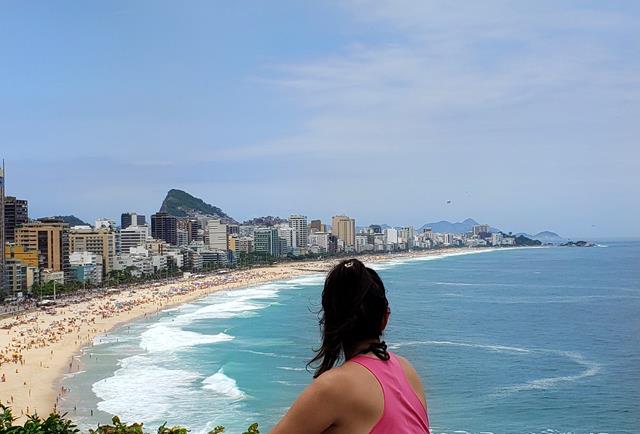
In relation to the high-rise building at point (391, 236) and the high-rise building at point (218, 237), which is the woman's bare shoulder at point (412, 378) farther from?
the high-rise building at point (391, 236)

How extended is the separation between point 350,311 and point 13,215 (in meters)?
86.4

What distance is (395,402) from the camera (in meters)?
1.30

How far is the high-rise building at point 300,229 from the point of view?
151750mm

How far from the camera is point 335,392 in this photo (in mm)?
1234

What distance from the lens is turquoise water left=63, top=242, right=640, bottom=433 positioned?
19859 millimetres

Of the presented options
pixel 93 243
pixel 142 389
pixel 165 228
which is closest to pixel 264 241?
pixel 165 228

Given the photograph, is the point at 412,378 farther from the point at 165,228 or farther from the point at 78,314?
the point at 165,228

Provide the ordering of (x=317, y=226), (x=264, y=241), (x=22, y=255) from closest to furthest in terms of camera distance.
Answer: (x=22, y=255) → (x=264, y=241) → (x=317, y=226)

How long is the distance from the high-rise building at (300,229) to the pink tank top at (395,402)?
14933cm

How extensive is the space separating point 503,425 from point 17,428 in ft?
47.6

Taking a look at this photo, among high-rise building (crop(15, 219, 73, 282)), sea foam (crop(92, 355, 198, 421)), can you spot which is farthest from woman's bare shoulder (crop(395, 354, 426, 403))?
high-rise building (crop(15, 219, 73, 282))

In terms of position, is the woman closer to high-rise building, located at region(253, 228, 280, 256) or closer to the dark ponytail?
the dark ponytail

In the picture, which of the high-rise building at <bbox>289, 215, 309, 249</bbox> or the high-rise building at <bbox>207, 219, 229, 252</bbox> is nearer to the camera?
the high-rise building at <bbox>207, 219, 229, 252</bbox>

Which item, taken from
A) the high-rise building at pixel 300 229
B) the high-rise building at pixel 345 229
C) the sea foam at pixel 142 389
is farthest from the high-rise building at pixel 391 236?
the sea foam at pixel 142 389
